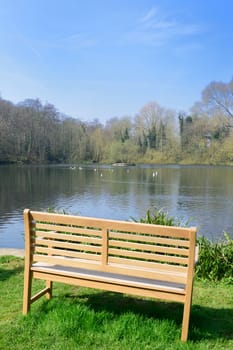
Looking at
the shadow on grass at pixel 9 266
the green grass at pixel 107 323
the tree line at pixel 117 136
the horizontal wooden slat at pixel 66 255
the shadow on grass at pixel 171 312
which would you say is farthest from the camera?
the tree line at pixel 117 136

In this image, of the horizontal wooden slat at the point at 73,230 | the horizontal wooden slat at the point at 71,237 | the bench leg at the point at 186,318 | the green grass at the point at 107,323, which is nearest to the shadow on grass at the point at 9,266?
the green grass at the point at 107,323

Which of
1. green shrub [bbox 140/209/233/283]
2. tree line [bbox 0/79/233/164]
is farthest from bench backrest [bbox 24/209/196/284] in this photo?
tree line [bbox 0/79/233/164]

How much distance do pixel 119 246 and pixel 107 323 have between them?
673 millimetres

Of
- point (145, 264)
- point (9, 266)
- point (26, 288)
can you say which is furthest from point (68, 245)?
point (9, 266)

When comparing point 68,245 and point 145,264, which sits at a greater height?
point 68,245

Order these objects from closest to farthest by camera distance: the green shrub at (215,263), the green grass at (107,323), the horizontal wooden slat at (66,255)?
the green grass at (107,323) → the horizontal wooden slat at (66,255) → the green shrub at (215,263)

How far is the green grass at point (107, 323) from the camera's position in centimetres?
267

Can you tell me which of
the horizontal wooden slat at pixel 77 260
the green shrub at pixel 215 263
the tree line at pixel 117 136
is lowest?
the green shrub at pixel 215 263

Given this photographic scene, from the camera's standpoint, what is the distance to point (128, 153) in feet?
309

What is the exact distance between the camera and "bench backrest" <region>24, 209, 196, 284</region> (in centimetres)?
276

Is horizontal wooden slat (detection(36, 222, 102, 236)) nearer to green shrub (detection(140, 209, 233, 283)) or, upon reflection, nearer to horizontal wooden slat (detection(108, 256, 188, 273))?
horizontal wooden slat (detection(108, 256, 188, 273))

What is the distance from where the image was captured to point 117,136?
98.6 meters

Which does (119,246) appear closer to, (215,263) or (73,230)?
(73,230)

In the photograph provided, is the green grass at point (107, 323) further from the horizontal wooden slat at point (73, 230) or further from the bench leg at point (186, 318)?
the horizontal wooden slat at point (73, 230)
